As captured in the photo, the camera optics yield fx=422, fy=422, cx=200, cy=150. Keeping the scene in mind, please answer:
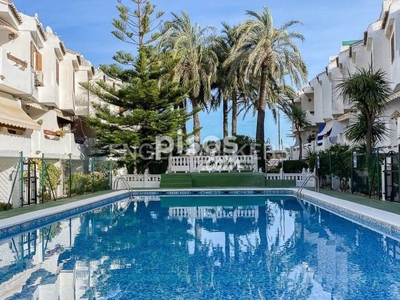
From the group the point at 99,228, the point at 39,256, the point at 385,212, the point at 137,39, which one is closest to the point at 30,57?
the point at 137,39

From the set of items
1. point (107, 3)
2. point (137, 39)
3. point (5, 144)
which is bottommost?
point (5, 144)

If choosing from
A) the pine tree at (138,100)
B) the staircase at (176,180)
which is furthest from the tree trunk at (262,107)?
the staircase at (176,180)

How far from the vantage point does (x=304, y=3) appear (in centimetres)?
2041

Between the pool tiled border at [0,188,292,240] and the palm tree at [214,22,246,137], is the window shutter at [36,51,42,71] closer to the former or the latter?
the pool tiled border at [0,188,292,240]

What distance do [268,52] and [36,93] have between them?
1226cm

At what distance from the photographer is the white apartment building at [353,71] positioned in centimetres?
1667

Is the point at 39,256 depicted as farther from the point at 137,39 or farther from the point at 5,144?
the point at 137,39

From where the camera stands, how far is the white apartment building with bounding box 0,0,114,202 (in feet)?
48.8

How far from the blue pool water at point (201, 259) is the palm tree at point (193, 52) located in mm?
13612

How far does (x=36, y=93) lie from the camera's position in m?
18.5

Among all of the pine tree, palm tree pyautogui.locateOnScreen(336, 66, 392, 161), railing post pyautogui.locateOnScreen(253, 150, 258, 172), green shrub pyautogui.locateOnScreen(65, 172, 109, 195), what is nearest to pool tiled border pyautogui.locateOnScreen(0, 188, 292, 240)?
green shrub pyautogui.locateOnScreen(65, 172, 109, 195)

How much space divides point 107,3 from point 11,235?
18012 mm

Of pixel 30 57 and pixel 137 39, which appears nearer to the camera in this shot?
pixel 30 57

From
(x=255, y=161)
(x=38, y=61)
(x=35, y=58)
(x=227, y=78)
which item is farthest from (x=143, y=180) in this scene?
(x=35, y=58)
